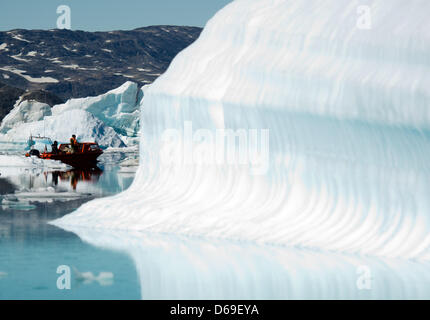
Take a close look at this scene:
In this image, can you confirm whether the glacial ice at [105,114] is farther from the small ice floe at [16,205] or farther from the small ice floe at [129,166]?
the small ice floe at [16,205]

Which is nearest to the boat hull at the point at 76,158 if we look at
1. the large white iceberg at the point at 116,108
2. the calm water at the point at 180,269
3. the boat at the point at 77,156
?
the boat at the point at 77,156

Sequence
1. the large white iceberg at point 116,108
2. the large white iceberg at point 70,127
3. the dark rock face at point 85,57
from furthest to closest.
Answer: the dark rock face at point 85,57 < the large white iceberg at point 116,108 < the large white iceberg at point 70,127

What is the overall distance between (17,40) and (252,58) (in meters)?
134

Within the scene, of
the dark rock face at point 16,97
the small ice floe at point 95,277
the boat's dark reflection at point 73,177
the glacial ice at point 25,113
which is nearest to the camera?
the small ice floe at point 95,277

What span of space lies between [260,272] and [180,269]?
0.92 meters

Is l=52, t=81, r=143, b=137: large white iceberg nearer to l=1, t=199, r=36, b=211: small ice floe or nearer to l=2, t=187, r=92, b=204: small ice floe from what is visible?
l=2, t=187, r=92, b=204: small ice floe

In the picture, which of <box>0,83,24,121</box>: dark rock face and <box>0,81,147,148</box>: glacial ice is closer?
<box>0,81,147,148</box>: glacial ice

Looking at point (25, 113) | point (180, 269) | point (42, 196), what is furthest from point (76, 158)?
point (180, 269)

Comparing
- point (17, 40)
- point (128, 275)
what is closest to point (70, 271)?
point (128, 275)

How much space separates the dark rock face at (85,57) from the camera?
118000mm

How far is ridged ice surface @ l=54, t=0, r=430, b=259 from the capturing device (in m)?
8.77

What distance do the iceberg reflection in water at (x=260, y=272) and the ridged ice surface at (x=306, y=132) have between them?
52cm

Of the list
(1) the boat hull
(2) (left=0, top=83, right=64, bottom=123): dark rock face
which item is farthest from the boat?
(2) (left=0, top=83, right=64, bottom=123): dark rock face

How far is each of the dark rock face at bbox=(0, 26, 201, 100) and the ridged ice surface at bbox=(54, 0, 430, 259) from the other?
10026 centimetres
